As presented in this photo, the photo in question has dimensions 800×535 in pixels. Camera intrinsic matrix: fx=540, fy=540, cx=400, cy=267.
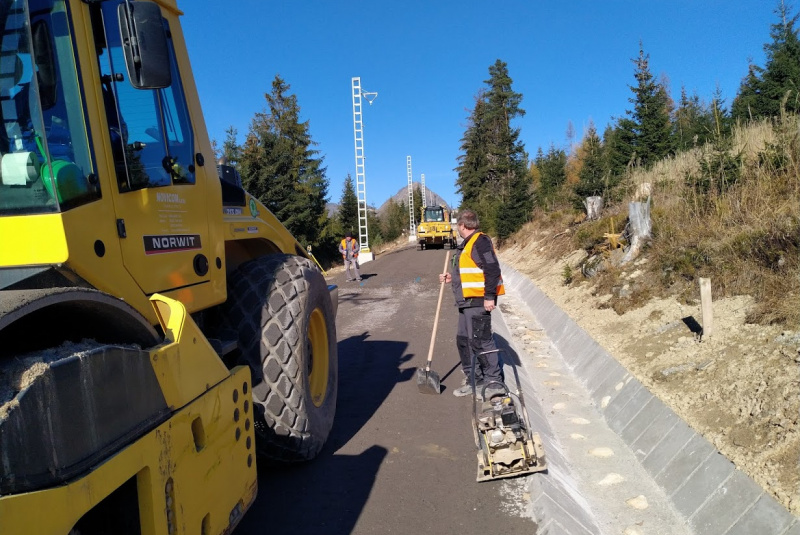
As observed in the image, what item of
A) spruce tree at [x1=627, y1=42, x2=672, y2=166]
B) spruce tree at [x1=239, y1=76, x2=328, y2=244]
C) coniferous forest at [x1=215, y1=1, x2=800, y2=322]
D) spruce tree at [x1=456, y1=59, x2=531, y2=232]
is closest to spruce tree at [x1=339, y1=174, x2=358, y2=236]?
coniferous forest at [x1=215, y1=1, x2=800, y2=322]

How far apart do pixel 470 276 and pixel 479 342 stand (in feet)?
2.33

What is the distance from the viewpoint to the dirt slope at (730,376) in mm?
3275

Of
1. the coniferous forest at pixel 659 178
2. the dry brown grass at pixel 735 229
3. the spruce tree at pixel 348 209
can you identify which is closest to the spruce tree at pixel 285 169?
the coniferous forest at pixel 659 178

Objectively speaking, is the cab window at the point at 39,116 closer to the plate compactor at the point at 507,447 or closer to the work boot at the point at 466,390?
the plate compactor at the point at 507,447

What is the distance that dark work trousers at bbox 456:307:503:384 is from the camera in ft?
18.1

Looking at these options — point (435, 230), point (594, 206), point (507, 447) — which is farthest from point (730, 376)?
point (435, 230)

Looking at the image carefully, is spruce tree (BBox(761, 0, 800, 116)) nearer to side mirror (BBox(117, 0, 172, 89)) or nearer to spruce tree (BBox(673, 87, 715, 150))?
spruce tree (BBox(673, 87, 715, 150))

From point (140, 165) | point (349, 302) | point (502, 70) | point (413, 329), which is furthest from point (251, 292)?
point (502, 70)

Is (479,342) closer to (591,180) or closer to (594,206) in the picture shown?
(594,206)

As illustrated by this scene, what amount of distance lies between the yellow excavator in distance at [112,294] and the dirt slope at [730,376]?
10.0ft

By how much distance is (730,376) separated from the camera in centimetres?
430

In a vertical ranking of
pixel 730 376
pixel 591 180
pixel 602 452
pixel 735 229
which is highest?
pixel 591 180

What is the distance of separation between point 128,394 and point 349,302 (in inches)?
443

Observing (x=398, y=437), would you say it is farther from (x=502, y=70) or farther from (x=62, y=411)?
(x=502, y=70)
